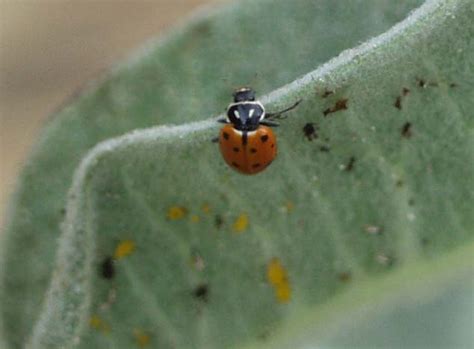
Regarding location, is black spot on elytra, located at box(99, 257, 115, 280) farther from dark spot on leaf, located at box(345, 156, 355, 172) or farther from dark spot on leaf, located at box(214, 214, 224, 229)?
dark spot on leaf, located at box(345, 156, 355, 172)

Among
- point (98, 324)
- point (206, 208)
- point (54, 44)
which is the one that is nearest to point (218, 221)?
point (206, 208)

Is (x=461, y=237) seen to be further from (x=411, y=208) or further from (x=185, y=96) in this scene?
(x=185, y=96)

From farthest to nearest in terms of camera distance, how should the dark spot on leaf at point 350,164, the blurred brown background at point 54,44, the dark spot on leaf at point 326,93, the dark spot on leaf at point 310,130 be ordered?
the blurred brown background at point 54,44, the dark spot on leaf at point 350,164, the dark spot on leaf at point 310,130, the dark spot on leaf at point 326,93

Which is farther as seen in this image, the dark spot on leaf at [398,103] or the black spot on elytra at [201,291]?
the black spot on elytra at [201,291]

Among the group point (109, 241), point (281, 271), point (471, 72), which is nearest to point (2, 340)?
point (109, 241)

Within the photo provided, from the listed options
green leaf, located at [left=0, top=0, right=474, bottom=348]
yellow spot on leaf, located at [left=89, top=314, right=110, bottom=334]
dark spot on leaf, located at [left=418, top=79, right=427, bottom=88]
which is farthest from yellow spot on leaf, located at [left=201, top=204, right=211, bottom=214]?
dark spot on leaf, located at [left=418, top=79, right=427, bottom=88]

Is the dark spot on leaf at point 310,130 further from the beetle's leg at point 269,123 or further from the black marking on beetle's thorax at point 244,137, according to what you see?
the black marking on beetle's thorax at point 244,137

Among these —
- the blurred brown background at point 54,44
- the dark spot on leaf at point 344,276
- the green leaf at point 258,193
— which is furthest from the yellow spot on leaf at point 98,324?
the blurred brown background at point 54,44
